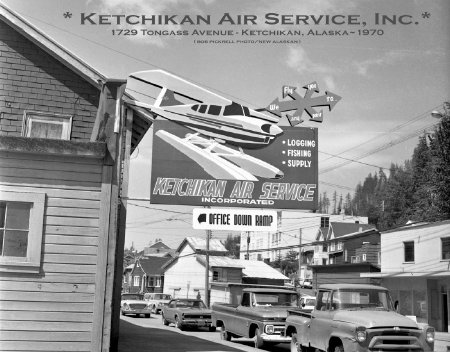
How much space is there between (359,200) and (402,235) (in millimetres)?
97741

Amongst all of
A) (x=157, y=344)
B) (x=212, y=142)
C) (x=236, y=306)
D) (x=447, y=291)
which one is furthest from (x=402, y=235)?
(x=212, y=142)

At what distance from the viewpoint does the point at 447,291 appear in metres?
33.0

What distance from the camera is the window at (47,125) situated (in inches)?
602

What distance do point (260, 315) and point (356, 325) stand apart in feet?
20.6

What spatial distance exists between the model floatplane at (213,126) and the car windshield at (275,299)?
263 inches

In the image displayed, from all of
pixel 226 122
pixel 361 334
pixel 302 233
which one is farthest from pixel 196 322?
pixel 302 233

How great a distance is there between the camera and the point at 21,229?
9438mm

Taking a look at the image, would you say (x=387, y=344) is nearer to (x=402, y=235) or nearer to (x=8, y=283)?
(x=8, y=283)

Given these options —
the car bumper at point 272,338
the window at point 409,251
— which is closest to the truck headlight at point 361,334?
the car bumper at point 272,338

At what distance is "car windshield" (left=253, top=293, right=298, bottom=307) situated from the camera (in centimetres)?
1861

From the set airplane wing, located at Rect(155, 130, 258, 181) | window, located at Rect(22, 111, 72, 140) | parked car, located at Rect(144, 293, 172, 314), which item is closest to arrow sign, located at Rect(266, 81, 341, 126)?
airplane wing, located at Rect(155, 130, 258, 181)

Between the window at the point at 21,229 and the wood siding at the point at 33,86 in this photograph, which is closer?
the window at the point at 21,229

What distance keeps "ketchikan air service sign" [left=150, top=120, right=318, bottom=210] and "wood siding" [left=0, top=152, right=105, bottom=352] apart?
3521 mm

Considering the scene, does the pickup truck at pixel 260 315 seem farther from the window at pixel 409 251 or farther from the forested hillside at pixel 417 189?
the window at pixel 409 251
